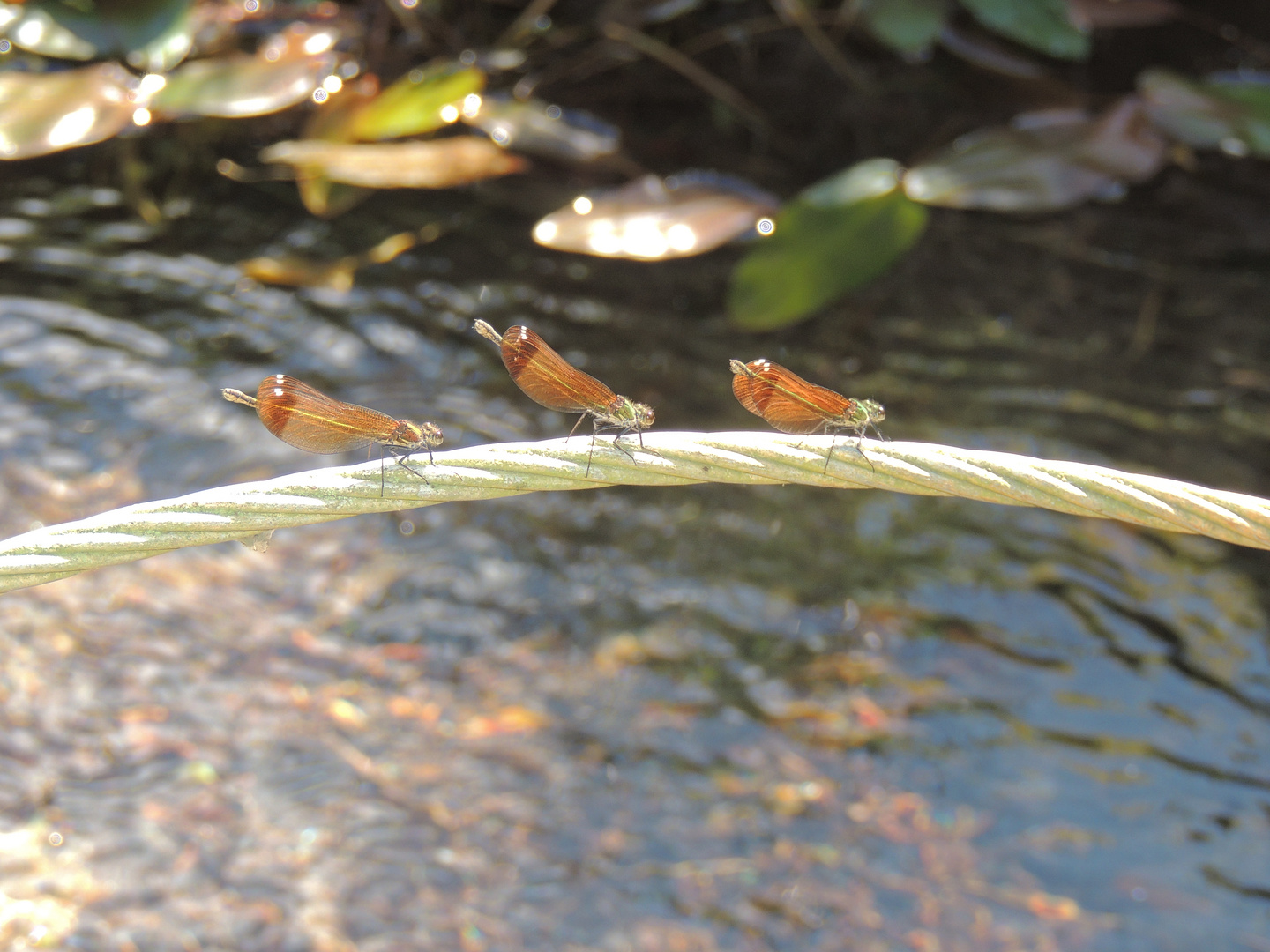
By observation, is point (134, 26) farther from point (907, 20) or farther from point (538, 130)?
point (907, 20)

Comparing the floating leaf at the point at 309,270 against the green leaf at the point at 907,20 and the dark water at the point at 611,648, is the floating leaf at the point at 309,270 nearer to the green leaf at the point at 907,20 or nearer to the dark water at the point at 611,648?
the dark water at the point at 611,648

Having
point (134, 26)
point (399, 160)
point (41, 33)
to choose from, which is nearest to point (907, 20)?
point (399, 160)

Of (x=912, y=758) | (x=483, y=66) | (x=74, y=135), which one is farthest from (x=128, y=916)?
(x=483, y=66)

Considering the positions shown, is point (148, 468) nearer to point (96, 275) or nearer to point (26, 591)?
point (26, 591)

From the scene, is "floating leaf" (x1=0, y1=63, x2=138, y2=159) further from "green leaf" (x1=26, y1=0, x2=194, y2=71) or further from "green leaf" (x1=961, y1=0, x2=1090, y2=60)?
"green leaf" (x1=961, y1=0, x2=1090, y2=60)

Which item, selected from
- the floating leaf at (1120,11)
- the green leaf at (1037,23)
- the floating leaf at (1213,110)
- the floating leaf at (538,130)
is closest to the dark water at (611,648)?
the floating leaf at (538,130)

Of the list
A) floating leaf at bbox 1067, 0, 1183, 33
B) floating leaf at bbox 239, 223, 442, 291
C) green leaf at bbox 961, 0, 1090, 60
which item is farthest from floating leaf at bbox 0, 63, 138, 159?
floating leaf at bbox 1067, 0, 1183, 33
